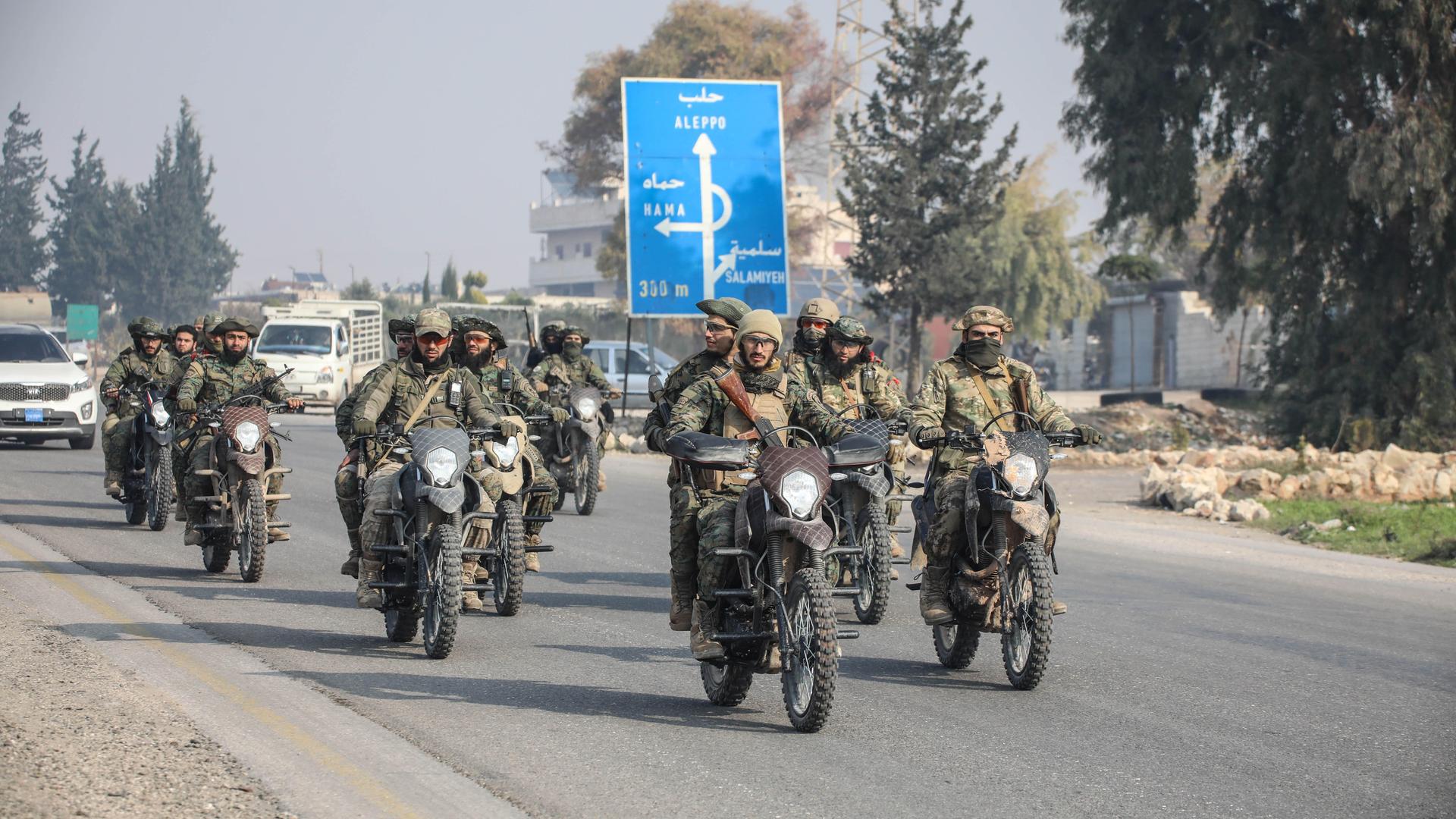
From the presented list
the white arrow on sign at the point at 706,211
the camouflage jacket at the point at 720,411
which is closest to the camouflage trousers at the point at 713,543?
the camouflage jacket at the point at 720,411

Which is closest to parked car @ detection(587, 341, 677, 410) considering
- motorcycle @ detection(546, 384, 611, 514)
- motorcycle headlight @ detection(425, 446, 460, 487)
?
motorcycle @ detection(546, 384, 611, 514)

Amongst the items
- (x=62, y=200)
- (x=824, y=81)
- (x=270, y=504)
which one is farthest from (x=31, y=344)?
(x=62, y=200)

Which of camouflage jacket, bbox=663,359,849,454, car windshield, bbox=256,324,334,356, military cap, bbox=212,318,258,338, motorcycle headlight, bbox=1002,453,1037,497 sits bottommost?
motorcycle headlight, bbox=1002,453,1037,497

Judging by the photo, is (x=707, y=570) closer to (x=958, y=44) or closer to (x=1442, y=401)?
(x=1442, y=401)

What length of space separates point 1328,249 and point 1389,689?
2355 cm

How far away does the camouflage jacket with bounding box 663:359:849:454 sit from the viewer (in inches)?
310

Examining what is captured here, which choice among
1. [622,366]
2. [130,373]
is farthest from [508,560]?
[622,366]

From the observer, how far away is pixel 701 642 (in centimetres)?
759

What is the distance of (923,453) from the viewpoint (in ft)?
91.1

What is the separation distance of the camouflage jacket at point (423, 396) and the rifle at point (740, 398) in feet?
8.38

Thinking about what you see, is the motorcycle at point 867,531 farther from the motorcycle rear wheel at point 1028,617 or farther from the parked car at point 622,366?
the parked car at point 622,366

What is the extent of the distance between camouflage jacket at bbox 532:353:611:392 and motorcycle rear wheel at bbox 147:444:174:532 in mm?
3731

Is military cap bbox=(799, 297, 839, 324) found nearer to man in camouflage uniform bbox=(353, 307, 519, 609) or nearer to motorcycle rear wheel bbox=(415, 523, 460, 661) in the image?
man in camouflage uniform bbox=(353, 307, 519, 609)

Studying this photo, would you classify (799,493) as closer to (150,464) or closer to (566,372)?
(150,464)
